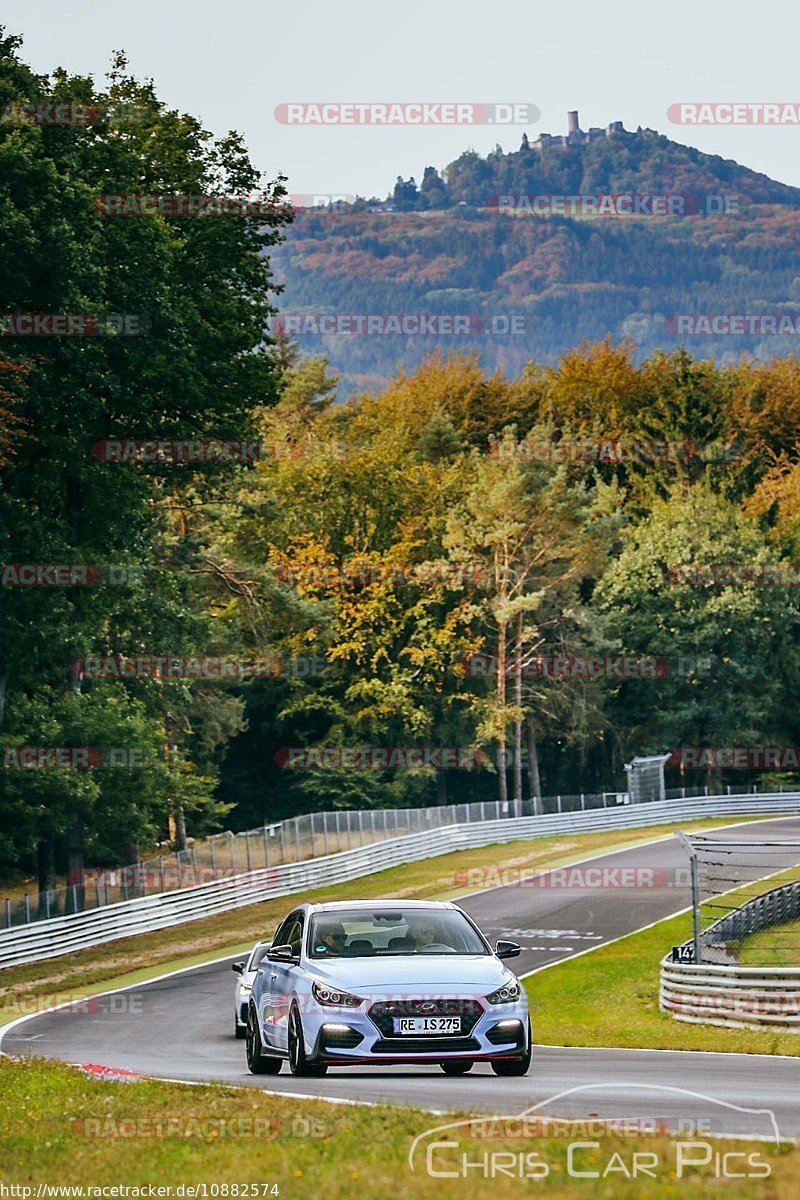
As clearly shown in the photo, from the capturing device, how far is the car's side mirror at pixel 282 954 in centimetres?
1540

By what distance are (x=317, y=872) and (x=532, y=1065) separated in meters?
38.0

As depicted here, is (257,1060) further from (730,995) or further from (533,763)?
(533,763)

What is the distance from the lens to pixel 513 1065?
14.6 meters

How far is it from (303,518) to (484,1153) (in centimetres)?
7439

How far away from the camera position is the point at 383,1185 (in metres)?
8.35

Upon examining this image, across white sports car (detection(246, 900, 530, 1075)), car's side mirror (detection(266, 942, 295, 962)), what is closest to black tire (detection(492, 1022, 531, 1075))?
white sports car (detection(246, 900, 530, 1075))

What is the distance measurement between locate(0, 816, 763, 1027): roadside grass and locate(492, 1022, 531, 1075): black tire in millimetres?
16573

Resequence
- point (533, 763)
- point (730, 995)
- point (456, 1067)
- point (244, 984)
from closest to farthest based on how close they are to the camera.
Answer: point (456, 1067) < point (244, 984) < point (730, 995) < point (533, 763)

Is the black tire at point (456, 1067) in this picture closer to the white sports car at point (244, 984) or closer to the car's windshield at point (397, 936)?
the car's windshield at point (397, 936)

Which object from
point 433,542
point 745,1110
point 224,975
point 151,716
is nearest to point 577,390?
point 433,542

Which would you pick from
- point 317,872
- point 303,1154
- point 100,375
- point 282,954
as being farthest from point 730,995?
point 317,872

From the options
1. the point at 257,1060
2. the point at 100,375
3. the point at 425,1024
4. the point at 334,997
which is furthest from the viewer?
the point at 100,375

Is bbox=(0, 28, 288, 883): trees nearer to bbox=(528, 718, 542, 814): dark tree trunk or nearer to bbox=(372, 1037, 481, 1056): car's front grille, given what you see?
bbox=(372, 1037, 481, 1056): car's front grille

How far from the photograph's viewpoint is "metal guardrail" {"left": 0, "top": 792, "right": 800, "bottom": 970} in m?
41.4
